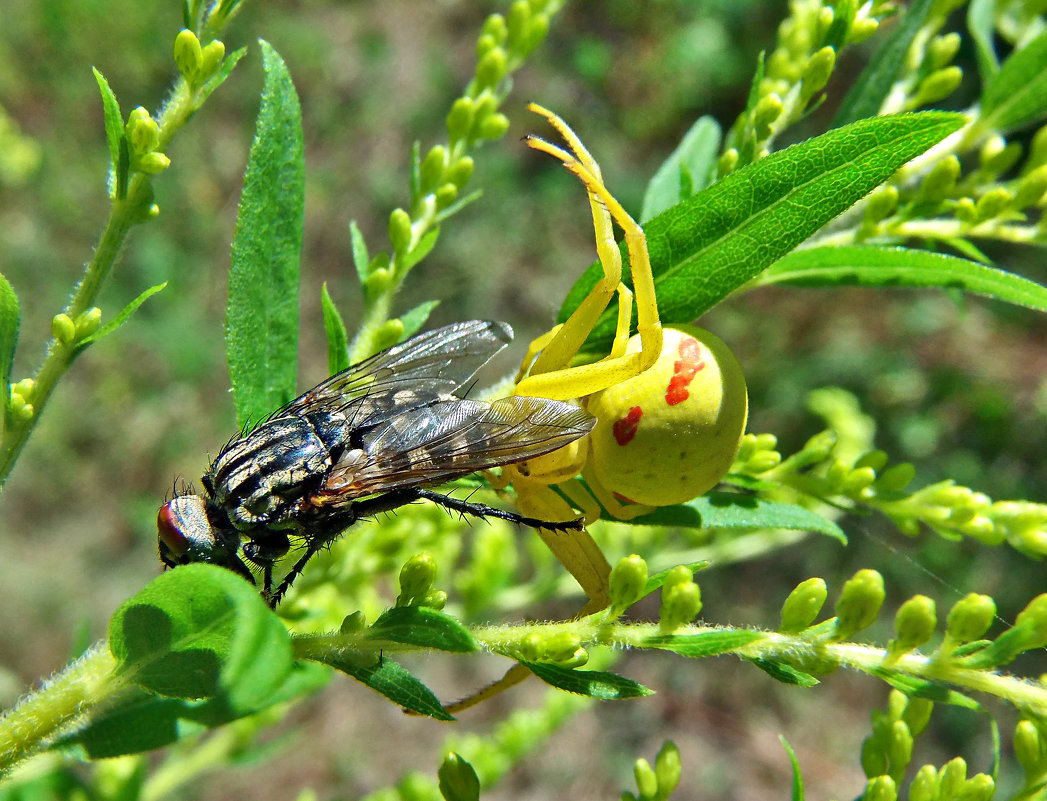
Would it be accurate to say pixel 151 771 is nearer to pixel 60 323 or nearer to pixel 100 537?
pixel 100 537

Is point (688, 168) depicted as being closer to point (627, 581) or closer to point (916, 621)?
point (627, 581)

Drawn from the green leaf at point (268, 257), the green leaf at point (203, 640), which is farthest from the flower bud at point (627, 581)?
the green leaf at point (268, 257)

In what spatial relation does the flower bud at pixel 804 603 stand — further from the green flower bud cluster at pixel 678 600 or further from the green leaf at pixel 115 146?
the green leaf at pixel 115 146

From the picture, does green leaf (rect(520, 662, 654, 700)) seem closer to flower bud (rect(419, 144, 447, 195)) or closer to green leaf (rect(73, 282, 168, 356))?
green leaf (rect(73, 282, 168, 356))

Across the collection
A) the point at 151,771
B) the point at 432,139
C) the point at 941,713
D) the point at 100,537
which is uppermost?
the point at 432,139

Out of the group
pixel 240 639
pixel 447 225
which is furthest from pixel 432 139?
pixel 240 639
